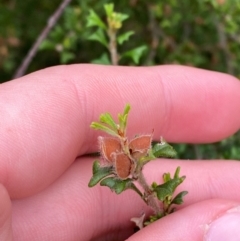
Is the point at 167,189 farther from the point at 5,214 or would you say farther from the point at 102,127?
the point at 5,214

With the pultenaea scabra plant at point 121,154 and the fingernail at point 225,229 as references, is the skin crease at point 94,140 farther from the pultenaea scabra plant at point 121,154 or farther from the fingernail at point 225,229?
the pultenaea scabra plant at point 121,154

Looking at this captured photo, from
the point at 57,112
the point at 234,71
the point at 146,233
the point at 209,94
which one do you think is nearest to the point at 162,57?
the point at 234,71

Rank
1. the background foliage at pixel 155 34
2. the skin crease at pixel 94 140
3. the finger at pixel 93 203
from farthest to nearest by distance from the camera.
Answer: the background foliage at pixel 155 34
the finger at pixel 93 203
the skin crease at pixel 94 140

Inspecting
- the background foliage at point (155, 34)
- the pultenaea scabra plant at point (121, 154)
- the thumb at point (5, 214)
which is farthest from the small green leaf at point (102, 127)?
the background foliage at point (155, 34)

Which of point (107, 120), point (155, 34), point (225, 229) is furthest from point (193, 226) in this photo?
point (155, 34)

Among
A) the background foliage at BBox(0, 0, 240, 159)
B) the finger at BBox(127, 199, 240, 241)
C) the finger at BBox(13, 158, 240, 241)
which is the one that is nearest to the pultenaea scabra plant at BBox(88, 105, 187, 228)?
the finger at BBox(127, 199, 240, 241)

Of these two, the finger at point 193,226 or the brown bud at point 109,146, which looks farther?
the finger at point 193,226

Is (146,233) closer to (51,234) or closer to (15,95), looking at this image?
(51,234)
